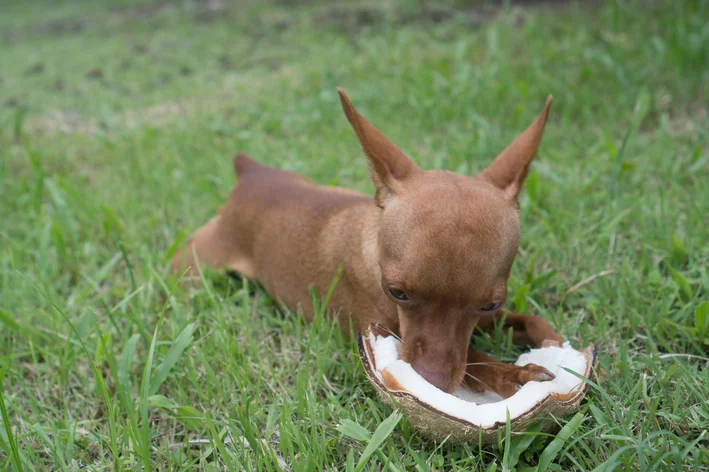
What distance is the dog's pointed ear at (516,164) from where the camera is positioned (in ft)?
8.51

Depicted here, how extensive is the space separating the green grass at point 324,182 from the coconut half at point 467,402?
0.26ft

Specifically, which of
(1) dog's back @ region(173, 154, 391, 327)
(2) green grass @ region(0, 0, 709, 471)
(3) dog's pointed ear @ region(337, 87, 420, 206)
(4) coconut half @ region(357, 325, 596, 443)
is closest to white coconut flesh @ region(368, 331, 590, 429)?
(4) coconut half @ region(357, 325, 596, 443)

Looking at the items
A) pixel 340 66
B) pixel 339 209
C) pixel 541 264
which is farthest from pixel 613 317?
pixel 340 66

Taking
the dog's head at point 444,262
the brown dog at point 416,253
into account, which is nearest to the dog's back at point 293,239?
the brown dog at point 416,253

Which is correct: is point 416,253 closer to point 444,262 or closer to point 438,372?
point 444,262

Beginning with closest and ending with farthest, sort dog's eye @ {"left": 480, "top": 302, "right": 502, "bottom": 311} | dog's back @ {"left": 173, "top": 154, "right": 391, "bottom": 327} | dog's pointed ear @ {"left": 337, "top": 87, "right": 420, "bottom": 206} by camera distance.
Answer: dog's eye @ {"left": 480, "top": 302, "right": 502, "bottom": 311}, dog's pointed ear @ {"left": 337, "top": 87, "right": 420, "bottom": 206}, dog's back @ {"left": 173, "top": 154, "right": 391, "bottom": 327}

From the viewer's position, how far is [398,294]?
2354mm

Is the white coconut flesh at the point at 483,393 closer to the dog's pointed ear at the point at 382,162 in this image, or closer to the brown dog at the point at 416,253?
the brown dog at the point at 416,253

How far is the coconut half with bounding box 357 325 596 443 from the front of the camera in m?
2.09

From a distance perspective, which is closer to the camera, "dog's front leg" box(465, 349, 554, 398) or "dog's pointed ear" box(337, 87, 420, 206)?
"dog's front leg" box(465, 349, 554, 398)

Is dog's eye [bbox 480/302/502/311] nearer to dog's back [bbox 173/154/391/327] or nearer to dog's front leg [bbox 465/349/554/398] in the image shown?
dog's front leg [bbox 465/349/554/398]

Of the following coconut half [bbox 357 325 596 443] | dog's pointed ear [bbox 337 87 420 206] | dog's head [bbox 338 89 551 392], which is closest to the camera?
coconut half [bbox 357 325 596 443]

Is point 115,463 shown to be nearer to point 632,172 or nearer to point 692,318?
point 692,318

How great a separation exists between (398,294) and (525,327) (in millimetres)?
730
